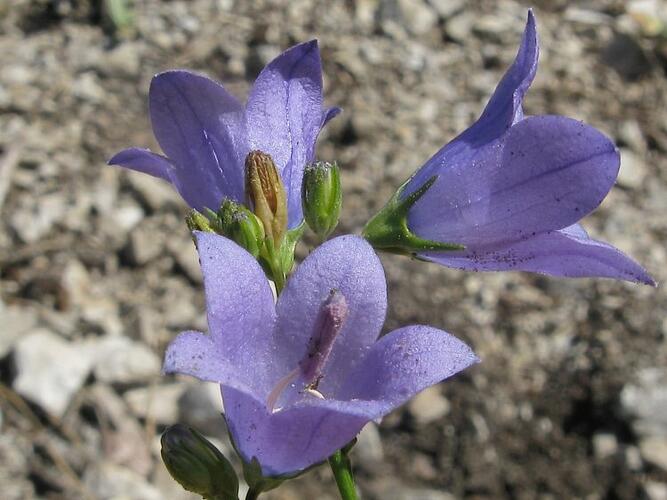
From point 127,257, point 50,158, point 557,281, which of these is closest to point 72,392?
point 127,257

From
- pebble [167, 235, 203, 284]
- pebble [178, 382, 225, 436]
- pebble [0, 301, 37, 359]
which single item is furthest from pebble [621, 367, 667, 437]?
pebble [0, 301, 37, 359]

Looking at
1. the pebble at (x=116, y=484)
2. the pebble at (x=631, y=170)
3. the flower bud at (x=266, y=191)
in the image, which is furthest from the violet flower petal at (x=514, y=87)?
the pebble at (x=631, y=170)

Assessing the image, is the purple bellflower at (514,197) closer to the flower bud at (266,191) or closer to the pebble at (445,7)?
the flower bud at (266,191)

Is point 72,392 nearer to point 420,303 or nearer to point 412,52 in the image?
point 420,303

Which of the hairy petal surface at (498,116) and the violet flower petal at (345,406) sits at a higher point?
the hairy petal surface at (498,116)

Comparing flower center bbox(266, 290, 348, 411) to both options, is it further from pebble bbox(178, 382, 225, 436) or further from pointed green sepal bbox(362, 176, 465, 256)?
pebble bbox(178, 382, 225, 436)

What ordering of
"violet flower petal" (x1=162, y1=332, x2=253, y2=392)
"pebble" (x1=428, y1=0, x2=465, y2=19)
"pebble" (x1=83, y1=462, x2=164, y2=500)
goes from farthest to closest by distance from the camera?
1. "pebble" (x1=428, y1=0, x2=465, y2=19)
2. "pebble" (x1=83, y1=462, x2=164, y2=500)
3. "violet flower petal" (x1=162, y1=332, x2=253, y2=392)

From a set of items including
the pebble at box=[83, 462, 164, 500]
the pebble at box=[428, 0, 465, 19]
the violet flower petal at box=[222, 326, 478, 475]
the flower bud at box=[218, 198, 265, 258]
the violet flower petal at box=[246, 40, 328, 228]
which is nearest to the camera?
the violet flower petal at box=[222, 326, 478, 475]

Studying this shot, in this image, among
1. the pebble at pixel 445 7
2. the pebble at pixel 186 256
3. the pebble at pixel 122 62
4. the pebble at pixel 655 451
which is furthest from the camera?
the pebble at pixel 445 7
